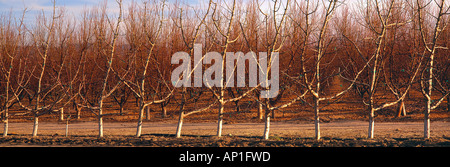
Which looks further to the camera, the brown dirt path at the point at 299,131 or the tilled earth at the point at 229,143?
the brown dirt path at the point at 299,131

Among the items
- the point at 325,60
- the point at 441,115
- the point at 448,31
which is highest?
the point at 448,31

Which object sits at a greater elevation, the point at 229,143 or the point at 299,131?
the point at 229,143

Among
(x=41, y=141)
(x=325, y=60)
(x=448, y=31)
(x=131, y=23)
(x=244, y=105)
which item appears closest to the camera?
(x=41, y=141)

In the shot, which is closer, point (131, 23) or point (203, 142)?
point (203, 142)

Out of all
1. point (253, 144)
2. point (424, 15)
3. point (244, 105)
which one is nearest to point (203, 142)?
point (253, 144)

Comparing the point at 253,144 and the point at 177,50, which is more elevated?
the point at 177,50

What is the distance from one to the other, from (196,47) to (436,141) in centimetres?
831

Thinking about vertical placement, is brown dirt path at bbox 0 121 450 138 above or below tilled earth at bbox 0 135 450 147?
below

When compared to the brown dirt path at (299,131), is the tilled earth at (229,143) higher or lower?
higher

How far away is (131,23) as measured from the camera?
1327cm

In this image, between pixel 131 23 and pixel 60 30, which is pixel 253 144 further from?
pixel 60 30

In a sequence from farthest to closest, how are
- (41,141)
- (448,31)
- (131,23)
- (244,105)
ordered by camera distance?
1. (244,105)
2. (448,31)
3. (131,23)
4. (41,141)

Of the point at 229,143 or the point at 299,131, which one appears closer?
the point at 229,143

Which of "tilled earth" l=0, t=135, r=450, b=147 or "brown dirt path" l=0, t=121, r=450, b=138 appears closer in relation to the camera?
"tilled earth" l=0, t=135, r=450, b=147
